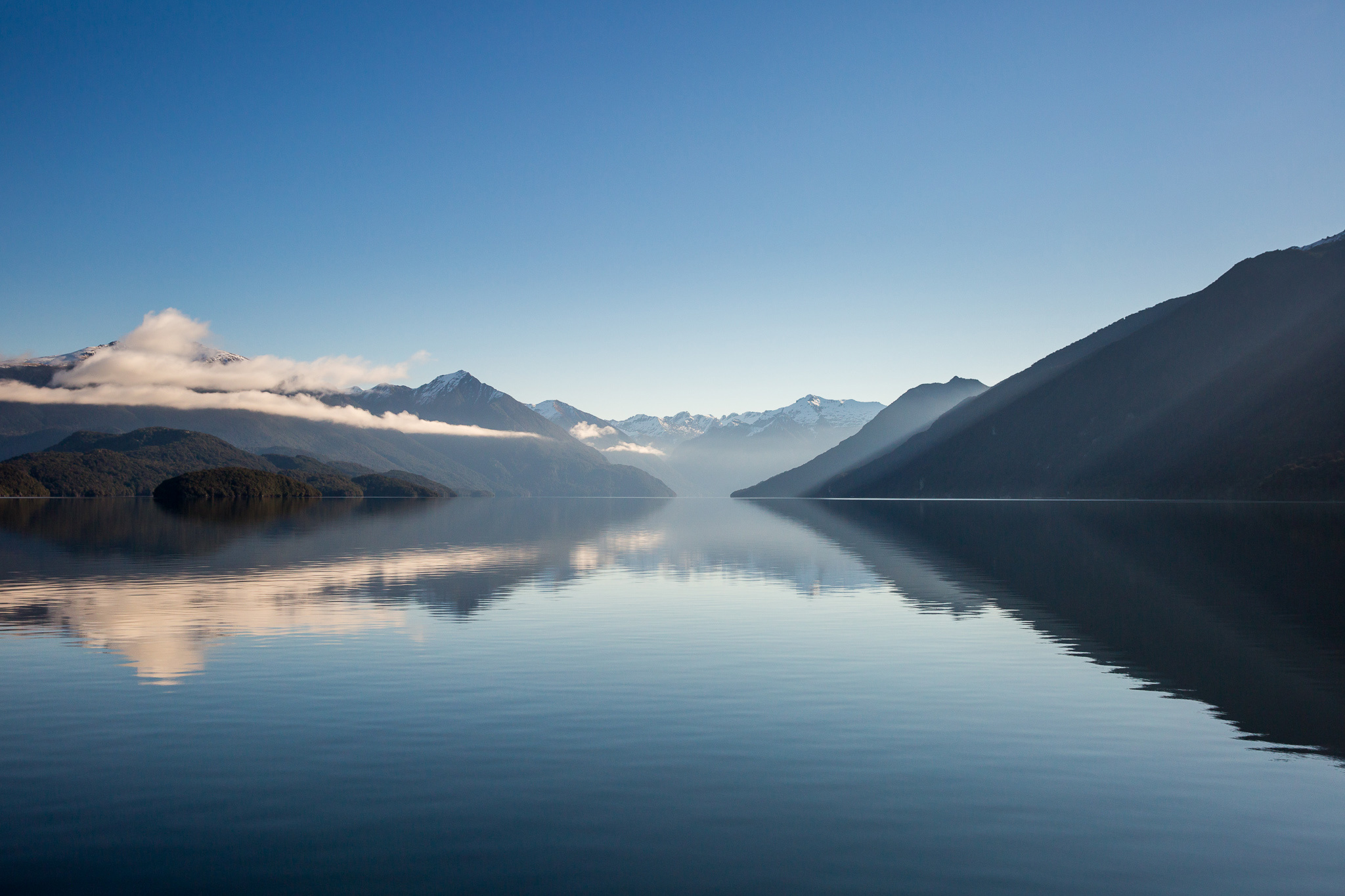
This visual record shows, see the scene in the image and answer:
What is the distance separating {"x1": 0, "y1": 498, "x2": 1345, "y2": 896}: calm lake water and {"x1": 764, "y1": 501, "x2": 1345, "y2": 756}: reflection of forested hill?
328mm

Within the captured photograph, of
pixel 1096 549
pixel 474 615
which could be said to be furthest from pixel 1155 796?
pixel 1096 549

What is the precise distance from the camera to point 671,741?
25172 mm

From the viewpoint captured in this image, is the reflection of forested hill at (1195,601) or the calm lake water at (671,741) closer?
the calm lake water at (671,741)

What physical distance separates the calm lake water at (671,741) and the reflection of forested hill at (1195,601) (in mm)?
328

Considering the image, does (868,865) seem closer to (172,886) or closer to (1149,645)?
(172,886)

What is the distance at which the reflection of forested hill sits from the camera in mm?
31344

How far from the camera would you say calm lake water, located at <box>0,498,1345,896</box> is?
16.9 meters

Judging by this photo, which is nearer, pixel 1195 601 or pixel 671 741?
pixel 671 741

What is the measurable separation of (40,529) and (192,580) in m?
102

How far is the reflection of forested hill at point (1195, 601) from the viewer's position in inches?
1234

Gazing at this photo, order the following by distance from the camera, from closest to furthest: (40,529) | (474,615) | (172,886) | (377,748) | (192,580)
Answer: (172,886) → (377,748) → (474,615) → (192,580) → (40,529)

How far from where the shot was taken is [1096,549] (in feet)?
325

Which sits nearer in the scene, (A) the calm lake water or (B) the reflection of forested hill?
(A) the calm lake water

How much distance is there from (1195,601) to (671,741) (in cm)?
4572
